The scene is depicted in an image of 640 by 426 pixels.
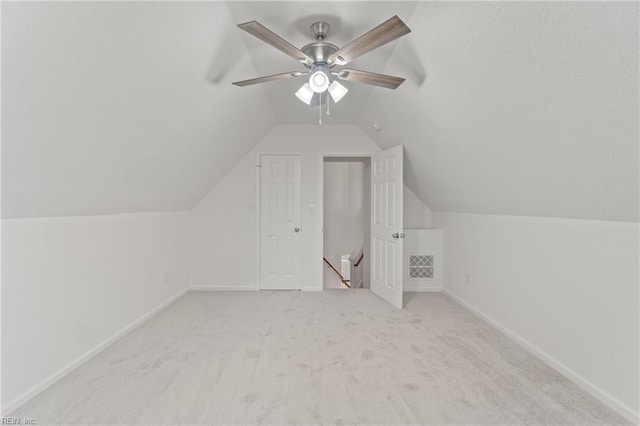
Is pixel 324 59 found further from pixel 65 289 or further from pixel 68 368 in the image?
pixel 68 368

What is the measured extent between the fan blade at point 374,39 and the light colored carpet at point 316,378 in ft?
6.91

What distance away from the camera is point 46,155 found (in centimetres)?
176

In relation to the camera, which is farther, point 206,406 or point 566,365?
point 566,365

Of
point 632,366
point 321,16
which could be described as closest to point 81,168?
point 321,16

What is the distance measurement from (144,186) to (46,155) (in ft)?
3.93

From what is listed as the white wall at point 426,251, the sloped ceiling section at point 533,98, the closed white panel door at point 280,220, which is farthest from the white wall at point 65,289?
the white wall at point 426,251

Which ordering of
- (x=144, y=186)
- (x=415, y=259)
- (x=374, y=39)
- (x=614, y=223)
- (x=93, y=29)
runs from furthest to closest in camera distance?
(x=415, y=259) → (x=144, y=186) → (x=614, y=223) → (x=374, y=39) → (x=93, y=29)

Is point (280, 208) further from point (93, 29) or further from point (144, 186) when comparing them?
point (93, 29)

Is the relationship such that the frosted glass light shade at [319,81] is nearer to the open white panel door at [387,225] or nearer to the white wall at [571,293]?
the open white panel door at [387,225]

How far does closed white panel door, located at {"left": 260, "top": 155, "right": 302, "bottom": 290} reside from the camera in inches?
180

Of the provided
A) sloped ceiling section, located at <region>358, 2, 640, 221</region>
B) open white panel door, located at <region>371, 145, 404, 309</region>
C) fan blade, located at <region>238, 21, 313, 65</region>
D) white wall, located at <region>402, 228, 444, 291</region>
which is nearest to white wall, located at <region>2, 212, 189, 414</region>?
fan blade, located at <region>238, 21, 313, 65</region>

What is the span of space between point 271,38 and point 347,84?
161 cm

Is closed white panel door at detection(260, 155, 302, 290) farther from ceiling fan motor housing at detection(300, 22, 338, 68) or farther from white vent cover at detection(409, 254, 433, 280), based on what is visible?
ceiling fan motor housing at detection(300, 22, 338, 68)

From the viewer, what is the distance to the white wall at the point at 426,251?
442 centimetres
